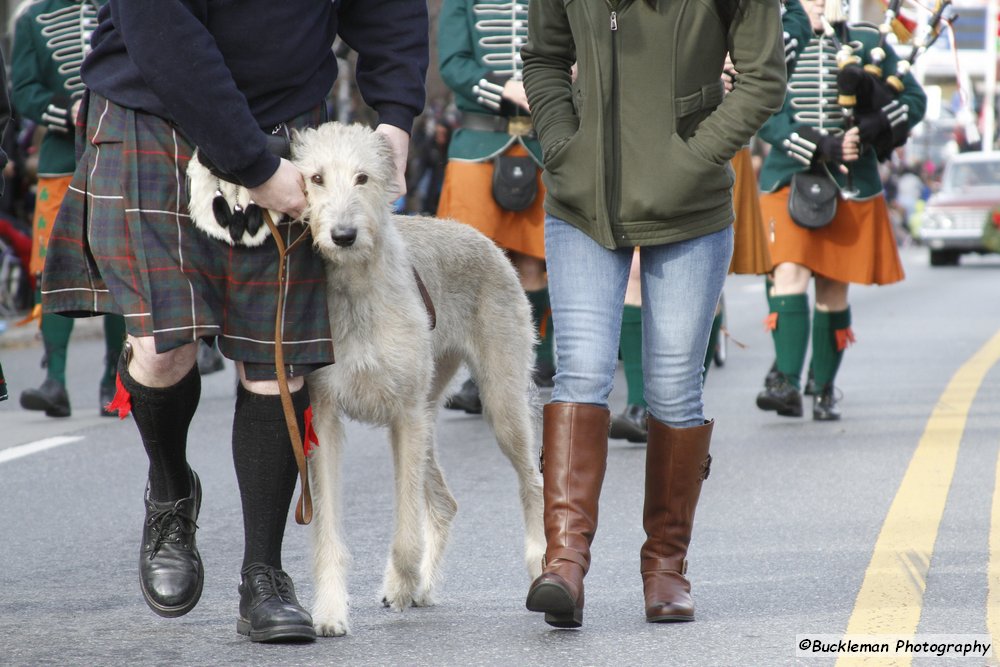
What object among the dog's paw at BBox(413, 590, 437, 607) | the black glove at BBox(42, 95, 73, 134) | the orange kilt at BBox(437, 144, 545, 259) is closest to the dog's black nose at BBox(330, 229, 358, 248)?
the dog's paw at BBox(413, 590, 437, 607)

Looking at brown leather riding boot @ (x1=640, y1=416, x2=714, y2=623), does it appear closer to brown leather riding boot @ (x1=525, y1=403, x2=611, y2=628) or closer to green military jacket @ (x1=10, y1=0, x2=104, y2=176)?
brown leather riding boot @ (x1=525, y1=403, x2=611, y2=628)

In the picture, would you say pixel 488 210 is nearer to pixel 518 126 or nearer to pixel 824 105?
pixel 518 126

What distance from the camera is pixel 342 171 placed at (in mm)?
4039

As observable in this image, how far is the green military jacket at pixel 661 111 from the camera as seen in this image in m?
4.12

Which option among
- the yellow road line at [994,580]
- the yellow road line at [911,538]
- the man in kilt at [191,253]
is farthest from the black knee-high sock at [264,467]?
the yellow road line at [994,580]

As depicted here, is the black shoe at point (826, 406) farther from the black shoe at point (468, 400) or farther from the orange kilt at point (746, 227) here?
the black shoe at point (468, 400)

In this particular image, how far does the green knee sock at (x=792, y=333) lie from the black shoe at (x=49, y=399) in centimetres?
379

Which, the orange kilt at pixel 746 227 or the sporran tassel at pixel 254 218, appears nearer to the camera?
the sporran tassel at pixel 254 218

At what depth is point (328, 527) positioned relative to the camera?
167 inches

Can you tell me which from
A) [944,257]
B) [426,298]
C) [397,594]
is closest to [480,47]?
[426,298]

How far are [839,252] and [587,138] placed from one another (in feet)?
14.6

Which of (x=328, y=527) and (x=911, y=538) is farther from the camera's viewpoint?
(x=911, y=538)

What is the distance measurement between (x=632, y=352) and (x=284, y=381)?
375cm

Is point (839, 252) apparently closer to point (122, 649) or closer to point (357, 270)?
point (357, 270)
